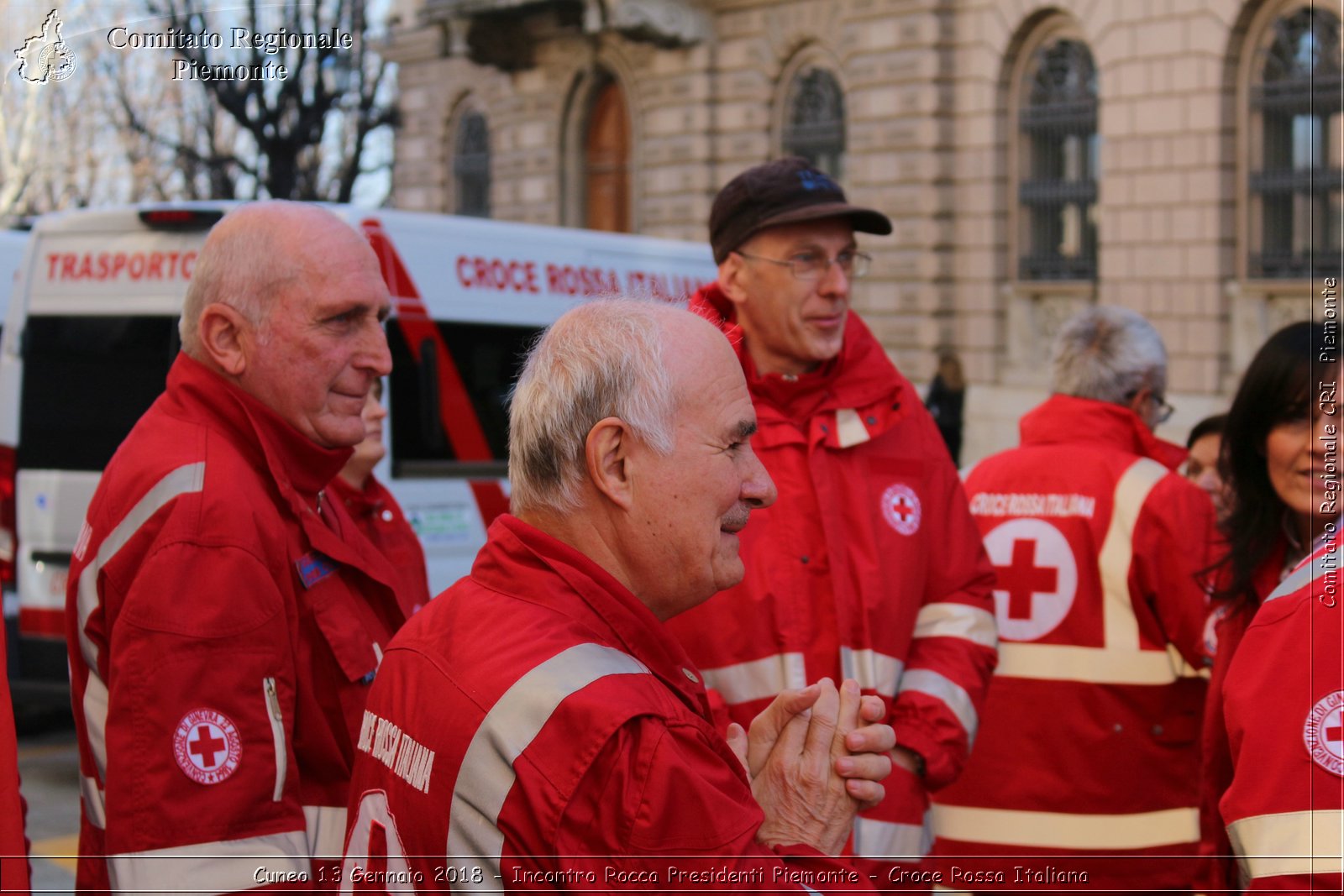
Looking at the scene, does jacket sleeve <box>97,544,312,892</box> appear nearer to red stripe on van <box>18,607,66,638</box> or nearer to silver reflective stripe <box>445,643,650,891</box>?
silver reflective stripe <box>445,643,650,891</box>

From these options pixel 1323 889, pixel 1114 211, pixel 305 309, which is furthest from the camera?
pixel 1114 211

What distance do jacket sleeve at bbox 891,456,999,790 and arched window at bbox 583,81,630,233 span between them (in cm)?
1737

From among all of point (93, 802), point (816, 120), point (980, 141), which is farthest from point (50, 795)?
point (816, 120)

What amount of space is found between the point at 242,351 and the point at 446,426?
4.16 m

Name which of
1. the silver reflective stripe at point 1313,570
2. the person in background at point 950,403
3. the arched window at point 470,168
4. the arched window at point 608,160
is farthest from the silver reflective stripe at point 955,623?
the arched window at point 470,168

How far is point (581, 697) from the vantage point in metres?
1.60

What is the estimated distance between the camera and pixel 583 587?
1742mm

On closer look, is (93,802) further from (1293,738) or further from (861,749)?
(1293,738)

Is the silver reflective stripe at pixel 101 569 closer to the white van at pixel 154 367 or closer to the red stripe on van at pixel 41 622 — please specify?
the white van at pixel 154 367

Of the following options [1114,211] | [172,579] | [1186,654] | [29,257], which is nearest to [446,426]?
[29,257]

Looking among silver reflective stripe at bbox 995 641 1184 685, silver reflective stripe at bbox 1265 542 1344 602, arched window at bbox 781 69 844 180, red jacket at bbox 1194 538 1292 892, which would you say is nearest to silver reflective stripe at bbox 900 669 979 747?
red jacket at bbox 1194 538 1292 892

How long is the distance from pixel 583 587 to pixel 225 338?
1.07m

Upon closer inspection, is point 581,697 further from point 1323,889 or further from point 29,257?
point 29,257

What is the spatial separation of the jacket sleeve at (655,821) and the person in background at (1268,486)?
4.65 ft
